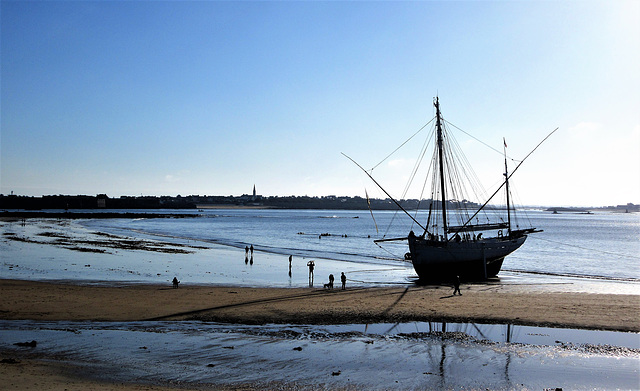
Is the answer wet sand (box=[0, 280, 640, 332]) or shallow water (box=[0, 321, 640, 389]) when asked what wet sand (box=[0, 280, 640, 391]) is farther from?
shallow water (box=[0, 321, 640, 389])

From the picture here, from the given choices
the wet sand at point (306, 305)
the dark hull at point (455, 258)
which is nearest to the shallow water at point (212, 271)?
the dark hull at point (455, 258)

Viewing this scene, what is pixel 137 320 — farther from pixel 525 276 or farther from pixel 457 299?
pixel 525 276

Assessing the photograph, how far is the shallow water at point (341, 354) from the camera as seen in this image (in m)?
13.5

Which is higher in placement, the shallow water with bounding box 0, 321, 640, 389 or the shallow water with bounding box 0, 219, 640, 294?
the shallow water with bounding box 0, 321, 640, 389

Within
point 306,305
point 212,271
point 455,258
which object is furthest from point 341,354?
point 212,271

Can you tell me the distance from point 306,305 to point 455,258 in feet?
64.8

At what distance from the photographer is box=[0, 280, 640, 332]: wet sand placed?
69.9ft

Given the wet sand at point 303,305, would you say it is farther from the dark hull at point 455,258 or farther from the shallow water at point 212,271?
the dark hull at point 455,258

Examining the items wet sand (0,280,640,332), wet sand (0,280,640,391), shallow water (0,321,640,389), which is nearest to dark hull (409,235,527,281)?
wet sand (0,280,640,332)

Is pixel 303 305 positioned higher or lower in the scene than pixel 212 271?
higher

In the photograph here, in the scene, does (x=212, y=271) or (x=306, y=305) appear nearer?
(x=306, y=305)

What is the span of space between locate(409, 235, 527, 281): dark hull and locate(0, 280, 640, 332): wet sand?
8.44 metres

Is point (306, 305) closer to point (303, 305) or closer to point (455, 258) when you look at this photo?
point (303, 305)

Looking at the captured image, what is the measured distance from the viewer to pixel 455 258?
4012cm
